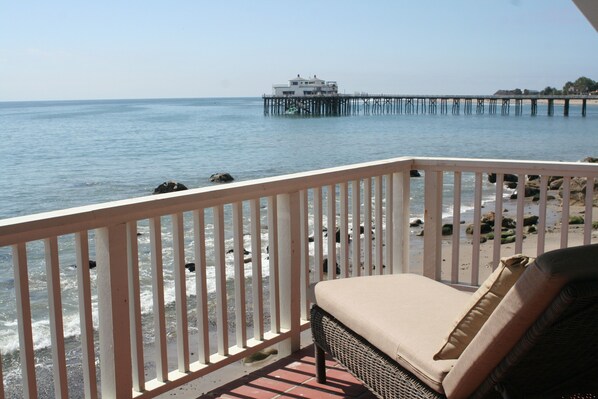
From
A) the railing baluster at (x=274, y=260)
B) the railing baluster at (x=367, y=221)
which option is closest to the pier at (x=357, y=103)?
Result: the railing baluster at (x=367, y=221)

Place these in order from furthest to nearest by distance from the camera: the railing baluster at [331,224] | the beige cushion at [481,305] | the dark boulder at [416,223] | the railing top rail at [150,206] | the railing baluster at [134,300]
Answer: the dark boulder at [416,223] < the railing baluster at [331,224] < the railing baluster at [134,300] < the railing top rail at [150,206] < the beige cushion at [481,305]

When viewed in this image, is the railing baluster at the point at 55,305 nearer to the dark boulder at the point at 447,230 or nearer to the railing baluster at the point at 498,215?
the railing baluster at the point at 498,215

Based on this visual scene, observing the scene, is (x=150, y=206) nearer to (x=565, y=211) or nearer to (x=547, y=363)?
(x=547, y=363)

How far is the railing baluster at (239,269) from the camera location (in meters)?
2.99

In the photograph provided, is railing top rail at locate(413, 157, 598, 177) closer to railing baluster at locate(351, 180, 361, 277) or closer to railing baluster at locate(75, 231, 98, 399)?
railing baluster at locate(351, 180, 361, 277)

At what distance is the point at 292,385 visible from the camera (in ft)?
9.93

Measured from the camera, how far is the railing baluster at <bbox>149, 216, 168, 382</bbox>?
263cm

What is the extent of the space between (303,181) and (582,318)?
1.77 meters

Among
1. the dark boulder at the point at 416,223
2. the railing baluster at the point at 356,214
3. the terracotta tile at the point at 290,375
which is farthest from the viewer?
the dark boulder at the point at 416,223

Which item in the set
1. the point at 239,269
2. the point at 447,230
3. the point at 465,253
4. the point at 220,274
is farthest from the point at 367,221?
the point at 447,230

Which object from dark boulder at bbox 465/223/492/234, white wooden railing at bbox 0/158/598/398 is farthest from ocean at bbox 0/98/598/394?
dark boulder at bbox 465/223/492/234

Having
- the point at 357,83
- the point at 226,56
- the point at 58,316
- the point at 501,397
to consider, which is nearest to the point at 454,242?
the point at 501,397

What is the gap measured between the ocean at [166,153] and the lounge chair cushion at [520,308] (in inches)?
192

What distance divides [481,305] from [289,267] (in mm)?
1455
